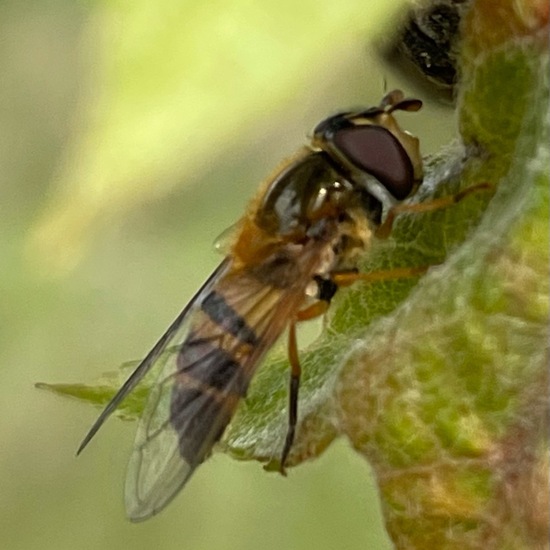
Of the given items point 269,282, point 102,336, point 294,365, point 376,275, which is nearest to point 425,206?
point 376,275

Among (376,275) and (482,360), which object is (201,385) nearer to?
(376,275)

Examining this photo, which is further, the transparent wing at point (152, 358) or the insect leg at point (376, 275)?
the transparent wing at point (152, 358)

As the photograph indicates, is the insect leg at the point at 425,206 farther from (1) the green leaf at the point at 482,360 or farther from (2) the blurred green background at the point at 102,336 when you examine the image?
(2) the blurred green background at the point at 102,336

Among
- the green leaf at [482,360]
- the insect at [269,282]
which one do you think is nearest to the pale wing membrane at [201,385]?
the insect at [269,282]

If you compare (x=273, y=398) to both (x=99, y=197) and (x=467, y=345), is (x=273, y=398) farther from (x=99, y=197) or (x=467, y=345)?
(x=99, y=197)

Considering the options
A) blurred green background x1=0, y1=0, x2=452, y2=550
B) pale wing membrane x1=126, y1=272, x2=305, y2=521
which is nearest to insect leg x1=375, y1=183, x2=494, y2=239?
pale wing membrane x1=126, y1=272, x2=305, y2=521

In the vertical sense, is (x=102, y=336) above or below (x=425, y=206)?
below

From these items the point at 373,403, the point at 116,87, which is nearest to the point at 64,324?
the point at 373,403
